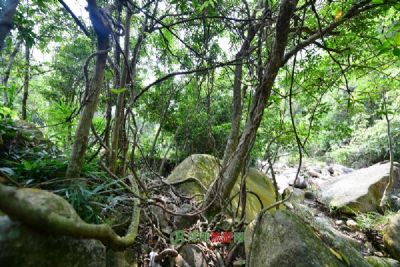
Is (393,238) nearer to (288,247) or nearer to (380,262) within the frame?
(380,262)

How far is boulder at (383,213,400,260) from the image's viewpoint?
13.5 feet

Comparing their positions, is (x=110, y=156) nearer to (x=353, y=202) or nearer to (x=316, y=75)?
(x=316, y=75)

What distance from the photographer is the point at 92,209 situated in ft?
5.04

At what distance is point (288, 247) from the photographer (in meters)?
1.75

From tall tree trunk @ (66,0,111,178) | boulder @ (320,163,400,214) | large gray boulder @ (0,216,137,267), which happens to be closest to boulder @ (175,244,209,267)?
large gray boulder @ (0,216,137,267)

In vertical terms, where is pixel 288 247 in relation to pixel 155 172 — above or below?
below

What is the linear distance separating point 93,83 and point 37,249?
2.73 ft

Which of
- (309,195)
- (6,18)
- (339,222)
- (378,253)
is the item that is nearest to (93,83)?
(6,18)

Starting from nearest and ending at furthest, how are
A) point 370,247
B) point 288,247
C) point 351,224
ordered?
point 288,247, point 370,247, point 351,224

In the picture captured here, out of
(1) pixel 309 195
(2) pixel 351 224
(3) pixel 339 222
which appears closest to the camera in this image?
(2) pixel 351 224

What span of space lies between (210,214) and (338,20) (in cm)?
221

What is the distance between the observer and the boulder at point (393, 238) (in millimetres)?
4113

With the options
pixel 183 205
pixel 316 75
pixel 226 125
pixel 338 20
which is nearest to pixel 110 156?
pixel 183 205

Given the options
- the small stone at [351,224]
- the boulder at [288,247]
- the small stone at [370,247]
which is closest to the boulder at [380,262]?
the small stone at [370,247]
